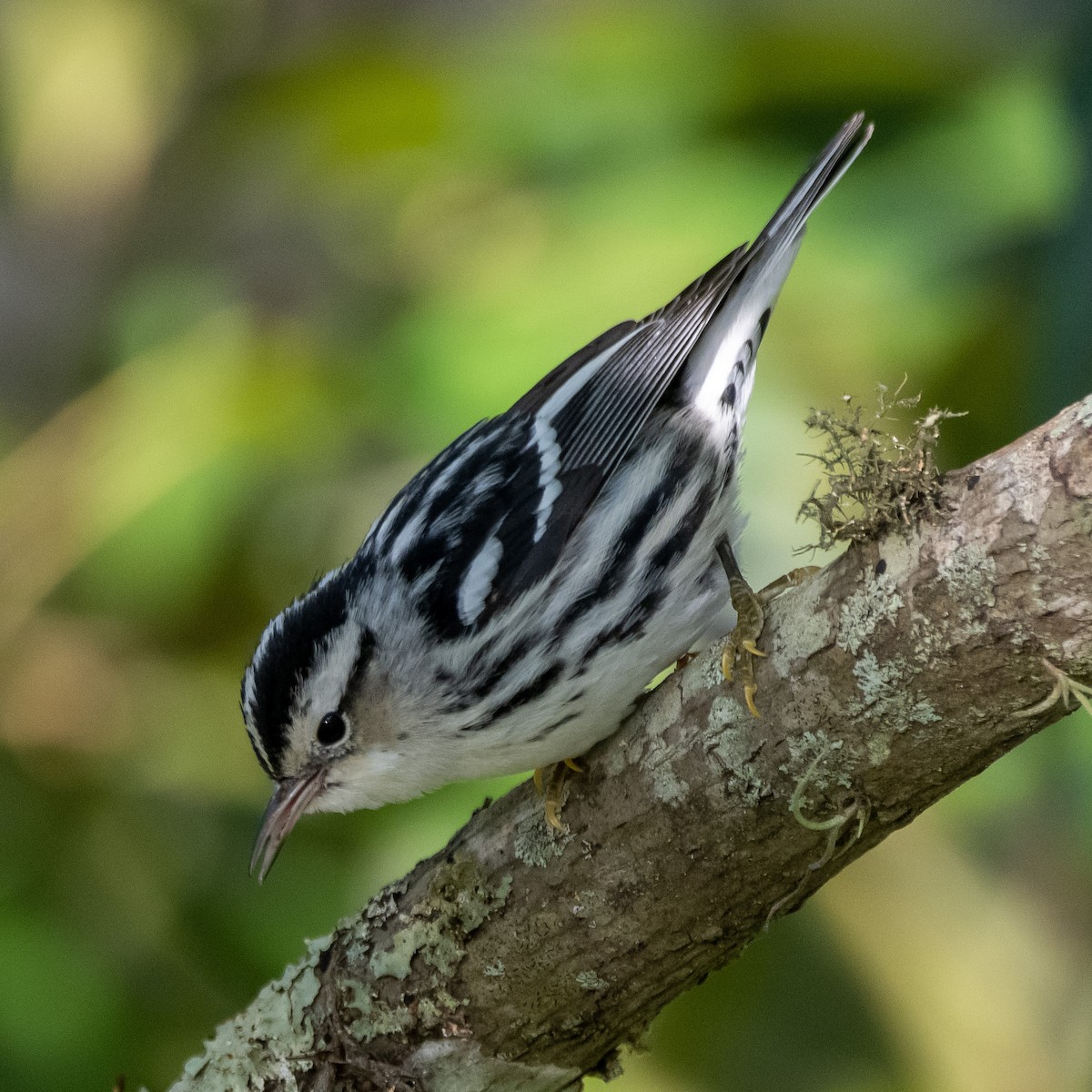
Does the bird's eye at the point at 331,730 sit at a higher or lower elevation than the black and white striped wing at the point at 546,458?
lower

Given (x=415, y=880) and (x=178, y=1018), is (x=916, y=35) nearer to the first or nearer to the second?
(x=415, y=880)

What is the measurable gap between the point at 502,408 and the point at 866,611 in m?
1.57

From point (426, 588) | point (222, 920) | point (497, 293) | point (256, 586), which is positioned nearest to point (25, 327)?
point (256, 586)

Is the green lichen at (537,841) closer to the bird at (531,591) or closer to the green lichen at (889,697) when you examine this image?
the bird at (531,591)

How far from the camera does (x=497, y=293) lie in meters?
3.05

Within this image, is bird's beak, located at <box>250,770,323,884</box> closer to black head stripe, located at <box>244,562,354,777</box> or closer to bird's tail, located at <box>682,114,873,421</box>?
black head stripe, located at <box>244,562,354,777</box>

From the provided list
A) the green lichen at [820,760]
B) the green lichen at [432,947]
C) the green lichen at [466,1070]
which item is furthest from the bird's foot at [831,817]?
the green lichen at [466,1070]

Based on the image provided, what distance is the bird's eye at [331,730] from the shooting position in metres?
2.16

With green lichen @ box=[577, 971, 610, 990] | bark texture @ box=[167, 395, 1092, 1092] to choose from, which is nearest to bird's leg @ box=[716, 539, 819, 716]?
bark texture @ box=[167, 395, 1092, 1092]

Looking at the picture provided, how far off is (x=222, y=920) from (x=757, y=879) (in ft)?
5.51

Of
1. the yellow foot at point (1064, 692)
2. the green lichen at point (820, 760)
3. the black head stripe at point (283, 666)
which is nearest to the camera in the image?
the yellow foot at point (1064, 692)

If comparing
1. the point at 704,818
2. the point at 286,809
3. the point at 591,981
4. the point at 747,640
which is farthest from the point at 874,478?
the point at 286,809

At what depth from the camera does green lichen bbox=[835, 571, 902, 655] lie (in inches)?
55.8

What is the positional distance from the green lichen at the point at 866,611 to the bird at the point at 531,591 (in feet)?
1.28
